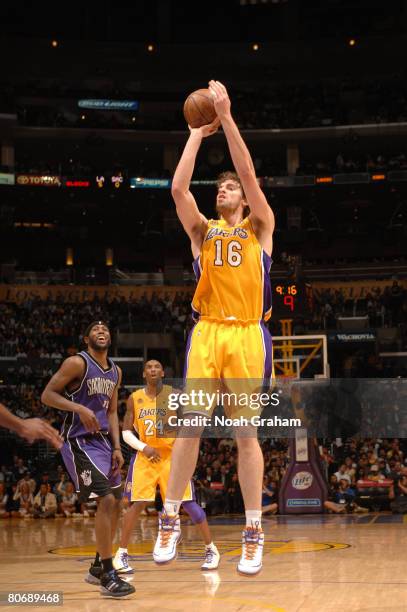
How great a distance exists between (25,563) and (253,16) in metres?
34.0

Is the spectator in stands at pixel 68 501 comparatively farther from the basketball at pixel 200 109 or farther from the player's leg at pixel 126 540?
the basketball at pixel 200 109

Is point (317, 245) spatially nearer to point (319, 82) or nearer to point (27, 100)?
point (319, 82)

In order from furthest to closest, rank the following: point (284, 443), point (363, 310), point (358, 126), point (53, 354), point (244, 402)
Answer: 1. point (358, 126)
2. point (363, 310)
3. point (53, 354)
4. point (284, 443)
5. point (244, 402)

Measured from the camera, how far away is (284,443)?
20188 millimetres

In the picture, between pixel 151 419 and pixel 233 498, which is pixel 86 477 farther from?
pixel 233 498

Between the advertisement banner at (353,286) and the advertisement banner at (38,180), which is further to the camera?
the advertisement banner at (353,286)

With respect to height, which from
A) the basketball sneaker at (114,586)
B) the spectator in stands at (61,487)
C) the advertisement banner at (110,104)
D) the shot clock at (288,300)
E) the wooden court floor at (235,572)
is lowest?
the spectator in stands at (61,487)

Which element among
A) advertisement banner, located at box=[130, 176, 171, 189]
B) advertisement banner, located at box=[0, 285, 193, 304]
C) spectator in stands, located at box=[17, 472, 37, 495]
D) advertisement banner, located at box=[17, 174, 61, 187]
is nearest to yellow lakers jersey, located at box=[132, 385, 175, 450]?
spectator in stands, located at box=[17, 472, 37, 495]

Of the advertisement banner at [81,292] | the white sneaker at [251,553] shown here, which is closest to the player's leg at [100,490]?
the white sneaker at [251,553]

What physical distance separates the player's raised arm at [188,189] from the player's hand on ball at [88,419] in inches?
77.4

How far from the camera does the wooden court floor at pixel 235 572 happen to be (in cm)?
675

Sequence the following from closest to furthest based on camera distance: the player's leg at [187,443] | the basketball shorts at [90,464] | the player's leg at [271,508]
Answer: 1. the player's leg at [187,443]
2. the basketball shorts at [90,464]
3. the player's leg at [271,508]

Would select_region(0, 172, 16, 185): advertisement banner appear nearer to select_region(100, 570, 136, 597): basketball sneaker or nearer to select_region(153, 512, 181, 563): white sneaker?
select_region(100, 570, 136, 597): basketball sneaker

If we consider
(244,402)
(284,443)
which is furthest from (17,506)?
(244,402)
